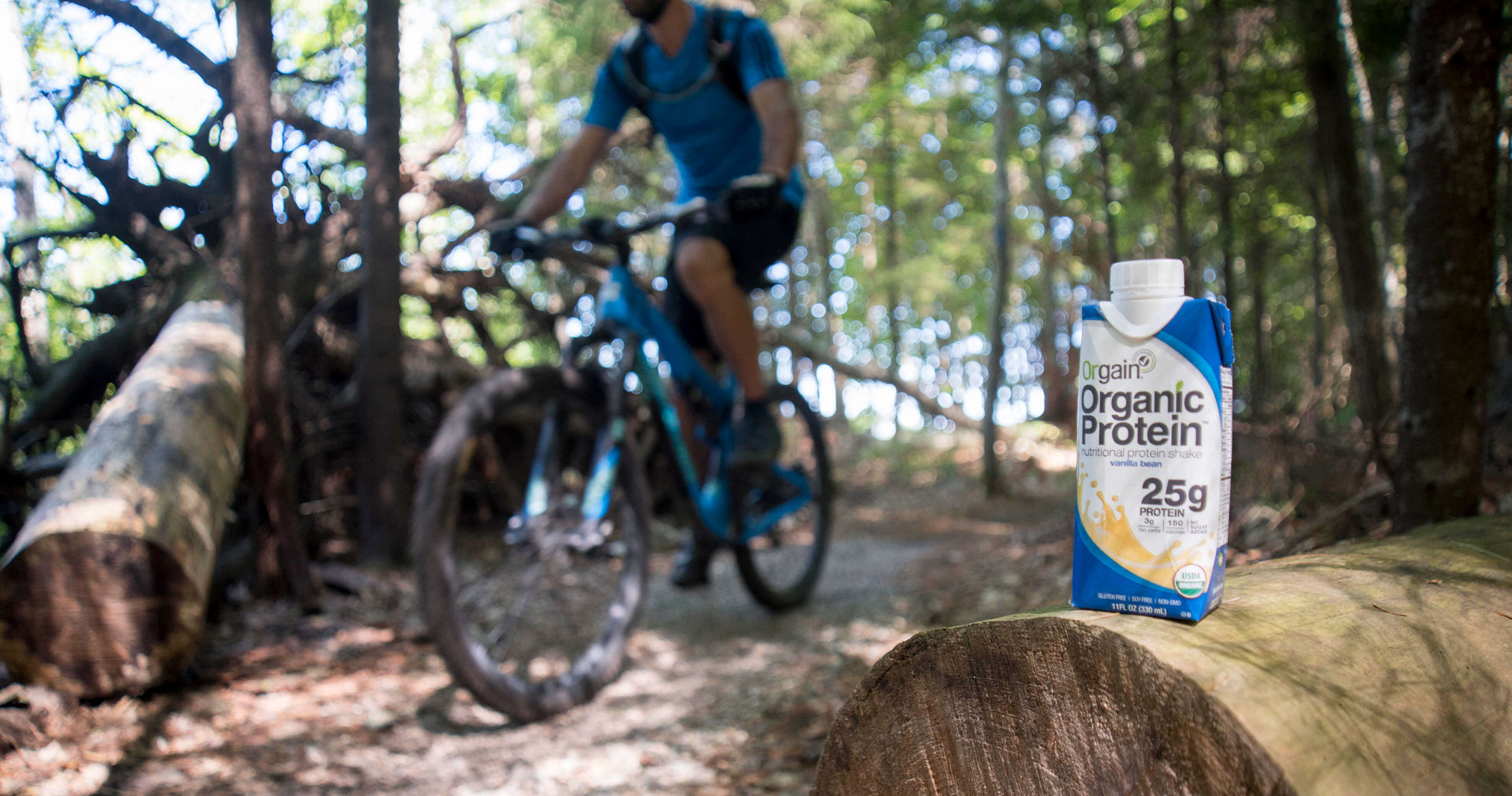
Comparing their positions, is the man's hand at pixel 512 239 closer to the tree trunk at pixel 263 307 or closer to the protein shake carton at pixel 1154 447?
the tree trunk at pixel 263 307

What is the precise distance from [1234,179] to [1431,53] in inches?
246

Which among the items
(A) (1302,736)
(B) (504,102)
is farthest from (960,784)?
(B) (504,102)

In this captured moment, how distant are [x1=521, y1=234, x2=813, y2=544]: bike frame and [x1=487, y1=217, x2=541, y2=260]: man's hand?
31 centimetres

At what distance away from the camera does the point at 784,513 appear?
3.82m

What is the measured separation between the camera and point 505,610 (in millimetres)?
3172

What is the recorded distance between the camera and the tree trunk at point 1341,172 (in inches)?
167

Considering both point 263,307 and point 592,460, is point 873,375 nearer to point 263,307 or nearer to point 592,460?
point 592,460

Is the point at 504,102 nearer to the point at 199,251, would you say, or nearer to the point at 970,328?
the point at 199,251

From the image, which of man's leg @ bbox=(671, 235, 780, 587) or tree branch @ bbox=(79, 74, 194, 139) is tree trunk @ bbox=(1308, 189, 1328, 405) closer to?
man's leg @ bbox=(671, 235, 780, 587)

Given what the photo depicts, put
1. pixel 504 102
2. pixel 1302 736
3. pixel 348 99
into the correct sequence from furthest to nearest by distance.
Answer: pixel 504 102 < pixel 348 99 < pixel 1302 736

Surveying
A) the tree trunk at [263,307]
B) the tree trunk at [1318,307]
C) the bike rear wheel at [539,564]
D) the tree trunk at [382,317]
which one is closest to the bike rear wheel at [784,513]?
the bike rear wheel at [539,564]

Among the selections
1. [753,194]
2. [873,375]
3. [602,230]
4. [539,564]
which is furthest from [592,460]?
[873,375]

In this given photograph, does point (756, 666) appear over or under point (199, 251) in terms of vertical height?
under

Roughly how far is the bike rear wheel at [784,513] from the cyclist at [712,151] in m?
0.23
